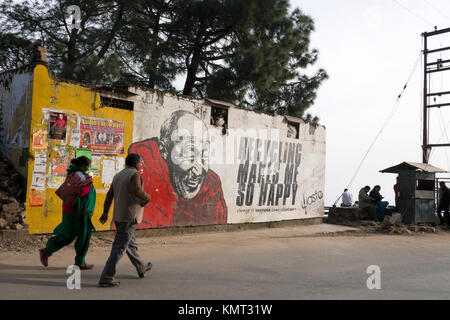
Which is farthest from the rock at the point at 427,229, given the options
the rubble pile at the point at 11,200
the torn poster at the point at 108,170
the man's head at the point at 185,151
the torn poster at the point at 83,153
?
the rubble pile at the point at 11,200

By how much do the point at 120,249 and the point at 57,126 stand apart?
4449mm

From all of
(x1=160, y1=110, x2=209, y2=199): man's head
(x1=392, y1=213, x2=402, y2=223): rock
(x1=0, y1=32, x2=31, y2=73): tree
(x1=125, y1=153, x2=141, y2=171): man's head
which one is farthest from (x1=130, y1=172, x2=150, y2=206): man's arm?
(x1=392, y1=213, x2=402, y2=223): rock

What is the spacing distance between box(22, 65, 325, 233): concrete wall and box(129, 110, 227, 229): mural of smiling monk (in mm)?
26

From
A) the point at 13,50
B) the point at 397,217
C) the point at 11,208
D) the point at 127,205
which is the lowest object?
the point at 397,217

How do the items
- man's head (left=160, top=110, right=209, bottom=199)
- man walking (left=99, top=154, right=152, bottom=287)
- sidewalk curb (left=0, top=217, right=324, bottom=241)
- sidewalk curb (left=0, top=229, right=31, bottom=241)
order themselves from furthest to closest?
1. man's head (left=160, top=110, right=209, bottom=199)
2. sidewalk curb (left=0, top=217, right=324, bottom=241)
3. sidewalk curb (left=0, top=229, right=31, bottom=241)
4. man walking (left=99, top=154, right=152, bottom=287)

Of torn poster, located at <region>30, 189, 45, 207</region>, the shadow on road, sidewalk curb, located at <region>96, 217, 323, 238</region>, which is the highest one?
torn poster, located at <region>30, 189, 45, 207</region>

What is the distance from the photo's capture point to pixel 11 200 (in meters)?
7.86

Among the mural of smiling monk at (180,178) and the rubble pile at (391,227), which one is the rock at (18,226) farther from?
the rubble pile at (391,227)

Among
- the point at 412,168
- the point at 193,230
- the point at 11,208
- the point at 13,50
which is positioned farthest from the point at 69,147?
the point at 412,168

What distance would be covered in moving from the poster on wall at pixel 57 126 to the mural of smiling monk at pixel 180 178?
1.64 m

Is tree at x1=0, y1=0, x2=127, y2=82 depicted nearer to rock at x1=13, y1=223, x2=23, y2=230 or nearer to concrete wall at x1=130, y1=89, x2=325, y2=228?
concrete wall at x1=130, y1=89, x2=325, y2=228

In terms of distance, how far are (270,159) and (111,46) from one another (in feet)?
27.0

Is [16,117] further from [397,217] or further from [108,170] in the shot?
[397,217]

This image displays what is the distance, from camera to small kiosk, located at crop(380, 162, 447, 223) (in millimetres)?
15070
